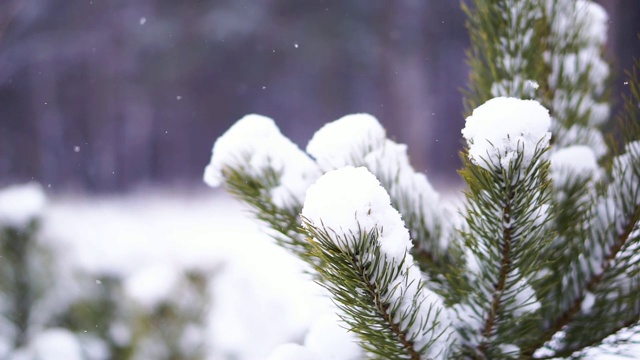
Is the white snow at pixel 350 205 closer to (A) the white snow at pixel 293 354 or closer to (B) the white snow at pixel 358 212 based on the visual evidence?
(B) the white snow at pixel 358 212

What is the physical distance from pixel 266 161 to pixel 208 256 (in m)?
0.98

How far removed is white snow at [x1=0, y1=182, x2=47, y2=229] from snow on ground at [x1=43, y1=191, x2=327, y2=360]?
0.17ft

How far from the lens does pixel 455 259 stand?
500mm

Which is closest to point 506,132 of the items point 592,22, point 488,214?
point 488,214

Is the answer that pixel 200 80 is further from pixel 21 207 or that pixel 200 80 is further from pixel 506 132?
pixel 506 132

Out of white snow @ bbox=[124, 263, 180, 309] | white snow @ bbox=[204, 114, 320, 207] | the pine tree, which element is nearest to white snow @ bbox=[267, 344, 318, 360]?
the pine tree

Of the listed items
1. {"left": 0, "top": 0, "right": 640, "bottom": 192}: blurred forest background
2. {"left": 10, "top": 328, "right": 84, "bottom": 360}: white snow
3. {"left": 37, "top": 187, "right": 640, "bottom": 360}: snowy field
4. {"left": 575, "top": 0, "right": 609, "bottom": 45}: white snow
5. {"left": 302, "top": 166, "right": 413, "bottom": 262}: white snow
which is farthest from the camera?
{"left": 0, "top": 0, "right": 640, "bottom": 192}: blurred forest background

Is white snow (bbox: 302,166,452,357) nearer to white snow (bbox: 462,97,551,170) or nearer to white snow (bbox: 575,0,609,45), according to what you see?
white snow (bbox: 462,97,551,170)

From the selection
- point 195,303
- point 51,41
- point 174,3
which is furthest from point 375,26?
point 195,303

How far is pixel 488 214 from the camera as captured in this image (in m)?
0.39

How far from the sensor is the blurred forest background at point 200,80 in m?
6.15

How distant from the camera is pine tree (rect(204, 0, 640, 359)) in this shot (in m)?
0.35

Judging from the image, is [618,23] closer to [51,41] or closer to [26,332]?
[26,332]

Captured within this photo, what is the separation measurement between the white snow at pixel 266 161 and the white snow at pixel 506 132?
18 centimetres
